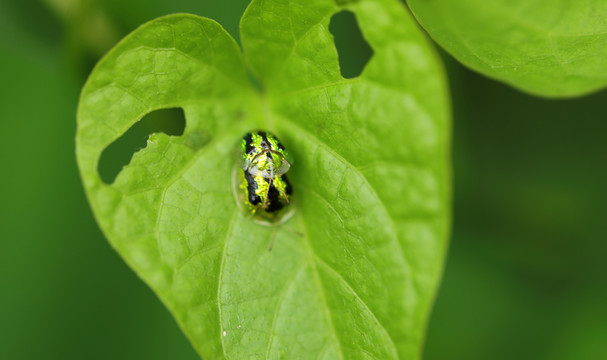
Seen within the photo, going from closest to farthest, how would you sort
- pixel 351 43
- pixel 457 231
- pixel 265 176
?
pixel 265 176 < pixel 351 43 < pixel 457 231

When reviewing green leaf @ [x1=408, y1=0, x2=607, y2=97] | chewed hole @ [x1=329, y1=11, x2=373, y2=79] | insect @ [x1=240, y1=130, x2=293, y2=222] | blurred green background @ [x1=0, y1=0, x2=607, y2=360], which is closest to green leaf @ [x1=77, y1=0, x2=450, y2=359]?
insect @ [x1=240, y1=130, x2=293, y2=222]

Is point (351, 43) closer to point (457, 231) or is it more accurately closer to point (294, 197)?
point (294, 197)

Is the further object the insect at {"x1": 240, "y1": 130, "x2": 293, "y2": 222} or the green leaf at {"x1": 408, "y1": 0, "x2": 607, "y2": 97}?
the insect at {"x1": 240, "y1": 130, "x2": 293, "y2": 222}

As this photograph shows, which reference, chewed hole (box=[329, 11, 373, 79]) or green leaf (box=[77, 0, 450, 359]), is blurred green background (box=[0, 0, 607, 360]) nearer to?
chewed hole (box=[329, 11, 373, 79])

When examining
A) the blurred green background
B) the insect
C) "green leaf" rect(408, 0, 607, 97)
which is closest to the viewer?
"green leaf" rect(408, 0, 607, 97)

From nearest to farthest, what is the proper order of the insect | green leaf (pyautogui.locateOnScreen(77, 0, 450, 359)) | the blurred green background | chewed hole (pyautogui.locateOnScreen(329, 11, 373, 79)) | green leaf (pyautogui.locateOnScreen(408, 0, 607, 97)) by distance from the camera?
1. green leaf (pyautogui.locateOnScreen(77, 0, 450, 359))
2. green leaf (pyautogui.locateOnScreen(408, 0, 607, 97))
3. the insect
4. chewed hole (pyautogui.locateOnScreen(329, 11, 373, 79))
5. the blurred green background

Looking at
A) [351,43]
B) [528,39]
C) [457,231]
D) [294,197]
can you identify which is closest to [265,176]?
[294,197]
